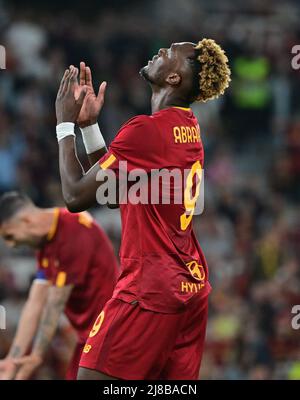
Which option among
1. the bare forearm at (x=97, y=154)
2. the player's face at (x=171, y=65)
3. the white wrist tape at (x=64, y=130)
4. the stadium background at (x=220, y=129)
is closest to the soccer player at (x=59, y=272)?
the bare forearm at (x=97, y=154)

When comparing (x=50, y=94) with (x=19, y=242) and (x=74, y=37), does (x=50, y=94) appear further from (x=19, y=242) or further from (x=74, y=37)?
(x=19, y=242)

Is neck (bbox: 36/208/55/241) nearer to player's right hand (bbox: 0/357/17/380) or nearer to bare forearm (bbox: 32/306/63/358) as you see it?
bare forearm (bbox: 32/306/63/358)

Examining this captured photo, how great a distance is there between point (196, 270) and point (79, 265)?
150 centimetres

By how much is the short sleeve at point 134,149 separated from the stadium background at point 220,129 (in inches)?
184

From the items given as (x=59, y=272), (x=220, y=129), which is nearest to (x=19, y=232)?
(x=59, y=272)

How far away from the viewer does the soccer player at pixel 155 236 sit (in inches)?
183

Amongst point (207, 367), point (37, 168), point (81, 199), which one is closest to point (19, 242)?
point (81, 199)

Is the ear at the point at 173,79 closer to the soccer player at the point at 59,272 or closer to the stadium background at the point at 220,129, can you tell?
the soccer player at the point at 59,272

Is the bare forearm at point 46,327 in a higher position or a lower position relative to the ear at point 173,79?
lower

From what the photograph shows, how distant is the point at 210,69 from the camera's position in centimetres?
496

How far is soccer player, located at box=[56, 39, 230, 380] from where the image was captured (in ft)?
15.3

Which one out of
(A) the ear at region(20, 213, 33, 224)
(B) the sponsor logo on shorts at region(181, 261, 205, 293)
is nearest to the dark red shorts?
(B) the sponsor logo on shorts at region(181, 261, 205, 293)

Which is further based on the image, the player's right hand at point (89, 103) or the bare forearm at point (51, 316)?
the bare forearm at point (51, 316)
